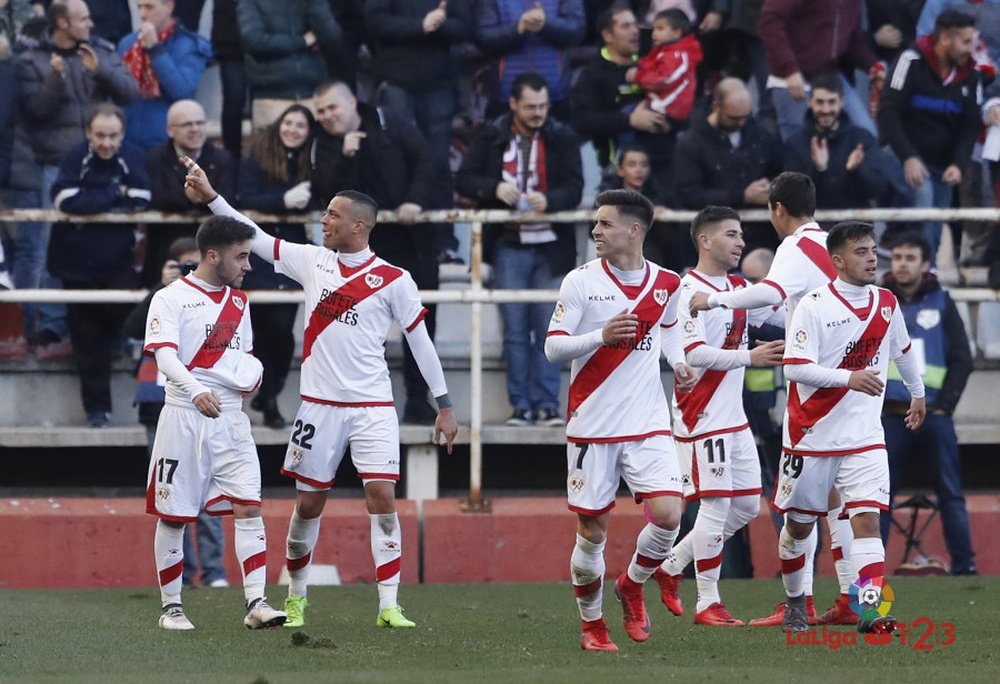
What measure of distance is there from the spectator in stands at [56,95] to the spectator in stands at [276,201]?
4.75 feet

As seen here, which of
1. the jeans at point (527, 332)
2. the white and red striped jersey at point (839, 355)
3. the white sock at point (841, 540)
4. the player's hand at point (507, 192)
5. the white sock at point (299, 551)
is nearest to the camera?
the white and red striped jersey at point (839, 355)

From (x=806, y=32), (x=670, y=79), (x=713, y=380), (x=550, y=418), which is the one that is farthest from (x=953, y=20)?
(x=713, y=380)

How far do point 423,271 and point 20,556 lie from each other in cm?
352

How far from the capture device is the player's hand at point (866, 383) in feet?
29.1

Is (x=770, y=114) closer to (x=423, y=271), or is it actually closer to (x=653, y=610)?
(x=423, y=271)

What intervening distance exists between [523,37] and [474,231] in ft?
6.19

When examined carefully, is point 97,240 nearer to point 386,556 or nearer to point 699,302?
point 386,556

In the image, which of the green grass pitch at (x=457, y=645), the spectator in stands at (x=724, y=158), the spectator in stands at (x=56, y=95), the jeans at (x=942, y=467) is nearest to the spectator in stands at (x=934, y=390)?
the jeans at (x=942, y=467)

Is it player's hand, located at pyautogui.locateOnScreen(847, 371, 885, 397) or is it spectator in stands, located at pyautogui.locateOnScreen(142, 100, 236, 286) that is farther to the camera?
spectator in stands, located at pyautogui.locateOnScreen(142, 100, 236, 286)

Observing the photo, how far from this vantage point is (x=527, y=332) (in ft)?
44.0

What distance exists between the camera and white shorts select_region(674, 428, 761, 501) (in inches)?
400

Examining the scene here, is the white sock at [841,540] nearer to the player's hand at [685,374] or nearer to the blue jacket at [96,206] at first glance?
the player's hand at [685,374]

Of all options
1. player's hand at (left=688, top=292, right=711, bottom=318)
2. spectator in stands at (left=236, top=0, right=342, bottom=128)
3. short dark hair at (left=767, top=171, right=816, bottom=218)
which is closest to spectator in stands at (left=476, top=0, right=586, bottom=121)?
spectator in stands at (left=236, top=0, right=342, bottom=128)

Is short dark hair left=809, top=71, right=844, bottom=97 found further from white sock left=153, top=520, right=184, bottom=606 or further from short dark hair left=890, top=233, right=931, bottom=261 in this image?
white sock left=153, top=520, right=184, bottom=606
